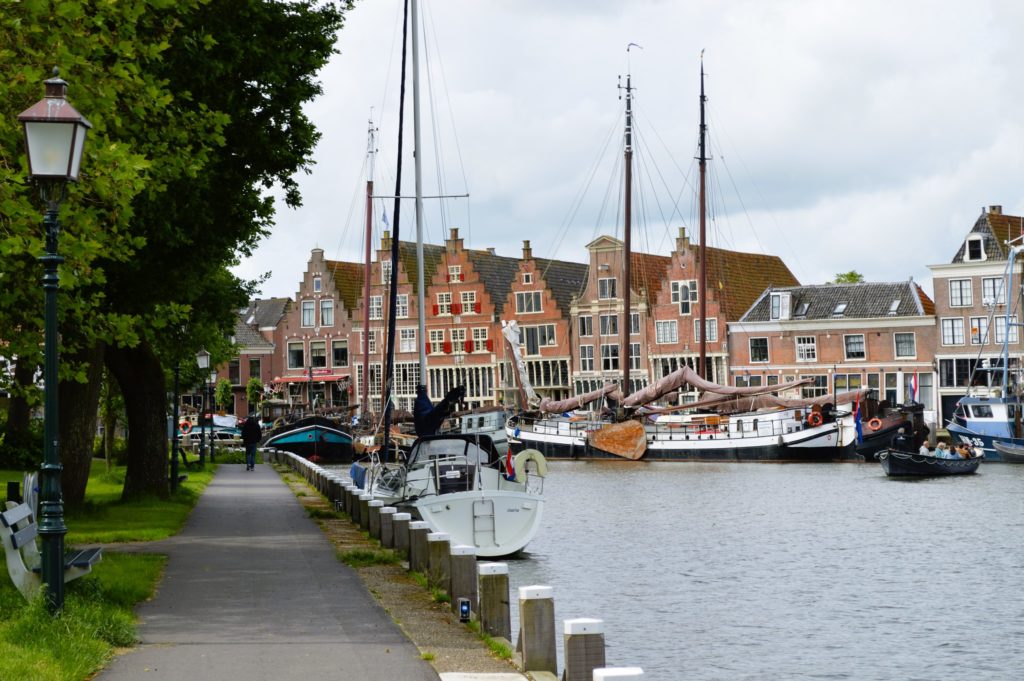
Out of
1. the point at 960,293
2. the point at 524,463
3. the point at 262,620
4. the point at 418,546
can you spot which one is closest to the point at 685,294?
the point at 960,293

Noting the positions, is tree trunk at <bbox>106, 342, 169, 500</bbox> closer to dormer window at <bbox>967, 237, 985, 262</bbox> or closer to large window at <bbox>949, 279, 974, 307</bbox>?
large window at <bbox>949, 279, 974, 307</bbox>

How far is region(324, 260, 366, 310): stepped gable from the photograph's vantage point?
109062 millimetres

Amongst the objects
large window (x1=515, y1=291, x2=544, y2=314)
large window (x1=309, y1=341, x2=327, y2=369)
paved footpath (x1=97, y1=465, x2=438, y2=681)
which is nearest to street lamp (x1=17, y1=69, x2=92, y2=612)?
paved footpath (x1=97, y1=465, x2=438, y2=681)

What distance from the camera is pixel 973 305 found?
7850cm

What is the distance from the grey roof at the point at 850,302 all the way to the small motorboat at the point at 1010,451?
1512 cm

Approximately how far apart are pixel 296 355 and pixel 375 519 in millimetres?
88726

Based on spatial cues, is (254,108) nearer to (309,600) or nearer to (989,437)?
(309,600)

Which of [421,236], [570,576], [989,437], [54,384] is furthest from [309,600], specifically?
[989,437]

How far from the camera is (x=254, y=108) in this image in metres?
25.0

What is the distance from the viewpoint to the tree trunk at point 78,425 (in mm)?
25141

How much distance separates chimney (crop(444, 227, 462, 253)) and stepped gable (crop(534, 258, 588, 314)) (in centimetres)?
671

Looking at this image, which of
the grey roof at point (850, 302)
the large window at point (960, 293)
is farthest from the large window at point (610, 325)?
the large window at point (960, 293)

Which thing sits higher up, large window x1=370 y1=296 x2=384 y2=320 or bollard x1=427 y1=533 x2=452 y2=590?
large window x1=370 y1=296 x2=384 y2=320

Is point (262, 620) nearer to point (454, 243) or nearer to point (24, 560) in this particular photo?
point (24, 560)
